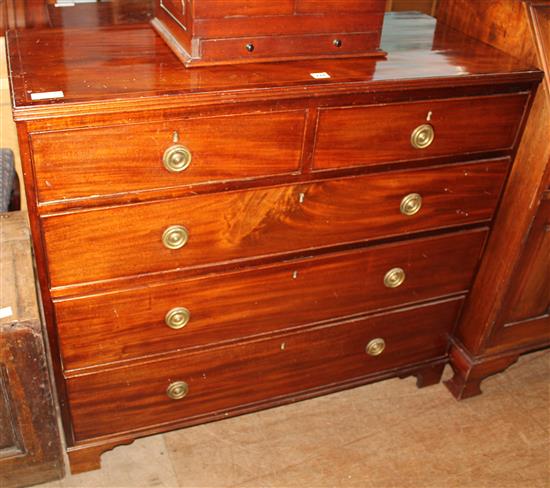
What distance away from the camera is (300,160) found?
1481 mm

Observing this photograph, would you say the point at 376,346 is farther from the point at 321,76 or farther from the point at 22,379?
the point at 22,379

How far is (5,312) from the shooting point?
1520 millimetres

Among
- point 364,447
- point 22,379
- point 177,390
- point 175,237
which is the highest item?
point 175,237

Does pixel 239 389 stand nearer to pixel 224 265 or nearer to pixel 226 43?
pixel 224 265

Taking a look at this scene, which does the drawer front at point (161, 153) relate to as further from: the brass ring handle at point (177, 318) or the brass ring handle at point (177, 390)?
the brass ring handle at point (177, 390)

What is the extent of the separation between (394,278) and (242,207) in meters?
0.56

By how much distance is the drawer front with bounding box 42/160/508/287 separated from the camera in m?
1.40

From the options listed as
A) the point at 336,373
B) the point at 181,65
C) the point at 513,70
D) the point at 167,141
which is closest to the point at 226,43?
the point at 181,65

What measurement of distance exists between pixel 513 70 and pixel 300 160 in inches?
23.6

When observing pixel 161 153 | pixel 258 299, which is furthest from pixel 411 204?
pixel 161 153

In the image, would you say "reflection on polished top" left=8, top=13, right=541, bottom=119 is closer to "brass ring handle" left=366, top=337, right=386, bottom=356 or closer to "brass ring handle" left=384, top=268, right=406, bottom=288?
"brass ring handle" left=384, top=268, right=406, bottom=288

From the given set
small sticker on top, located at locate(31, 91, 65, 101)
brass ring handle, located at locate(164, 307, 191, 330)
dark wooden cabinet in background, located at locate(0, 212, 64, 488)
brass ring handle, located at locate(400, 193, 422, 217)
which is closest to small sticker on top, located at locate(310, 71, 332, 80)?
brass ring handle, located at locate(400, 193, 422, 217)

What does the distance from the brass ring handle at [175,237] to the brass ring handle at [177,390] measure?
1.49ft

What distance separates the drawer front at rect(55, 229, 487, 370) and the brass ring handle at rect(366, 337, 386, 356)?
140 mm
